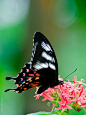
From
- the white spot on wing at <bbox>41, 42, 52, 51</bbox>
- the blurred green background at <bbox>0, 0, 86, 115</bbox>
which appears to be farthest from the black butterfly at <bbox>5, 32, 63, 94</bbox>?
the blurred green background at <bbox>0, 0, 86, 115</bbox>

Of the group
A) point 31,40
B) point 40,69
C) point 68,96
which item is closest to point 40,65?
point 40,69

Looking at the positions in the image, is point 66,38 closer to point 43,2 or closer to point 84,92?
point 43,2

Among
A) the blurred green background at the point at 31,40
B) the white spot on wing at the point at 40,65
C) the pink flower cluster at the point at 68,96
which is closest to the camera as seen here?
the pink flower cluster at the point at 68,96

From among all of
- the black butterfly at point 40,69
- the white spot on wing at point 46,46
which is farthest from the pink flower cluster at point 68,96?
the white spot on wing at point 46,46

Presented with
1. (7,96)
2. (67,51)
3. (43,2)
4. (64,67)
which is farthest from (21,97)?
(43,2)

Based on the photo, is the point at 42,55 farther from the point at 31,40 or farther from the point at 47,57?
the point at 31,40

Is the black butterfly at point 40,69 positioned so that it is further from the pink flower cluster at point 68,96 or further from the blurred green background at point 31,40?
the blurred green background at point 31,40

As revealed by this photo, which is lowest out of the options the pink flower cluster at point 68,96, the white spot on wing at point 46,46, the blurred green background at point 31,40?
the pink flower cluster at point 68,96
